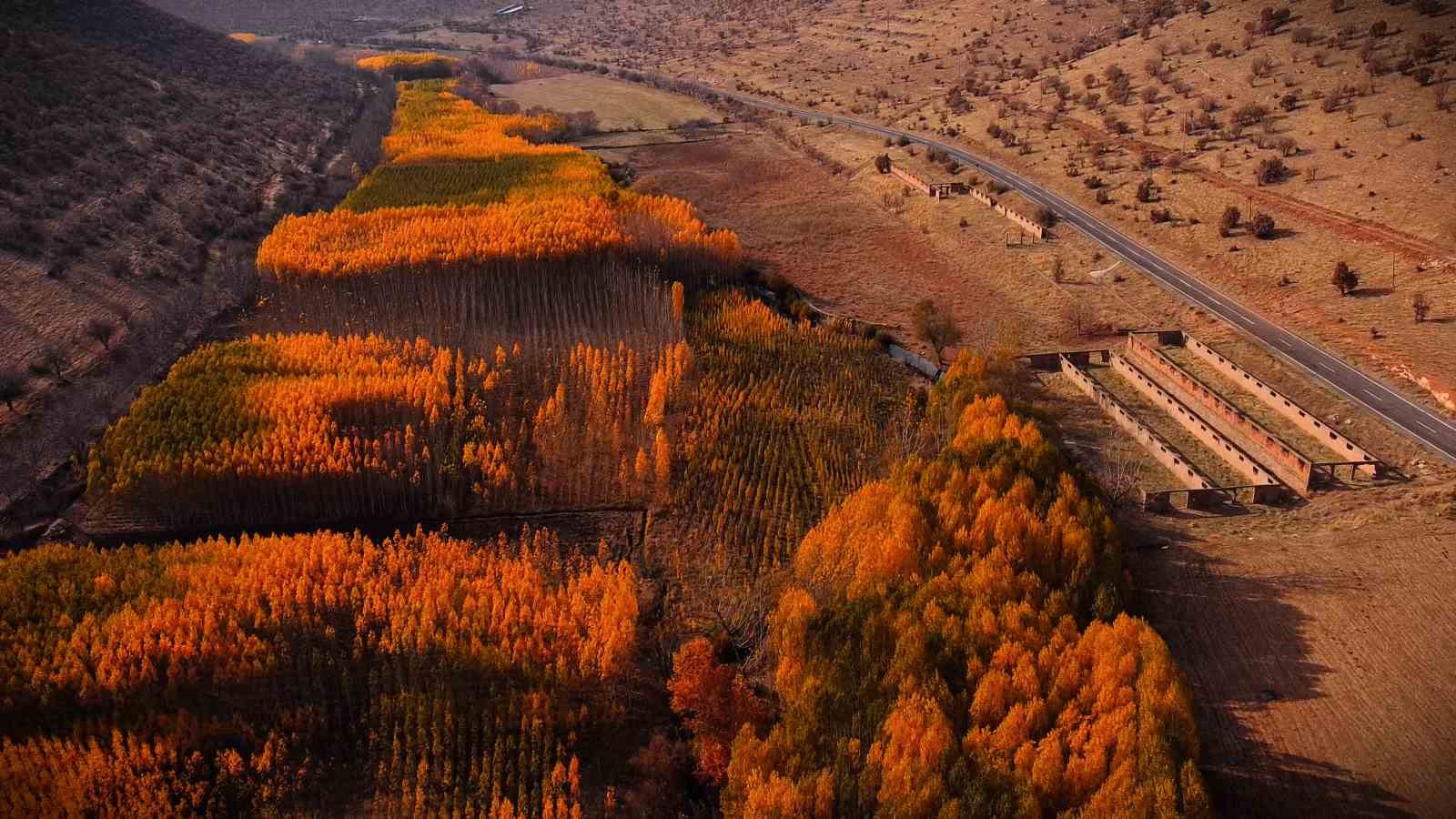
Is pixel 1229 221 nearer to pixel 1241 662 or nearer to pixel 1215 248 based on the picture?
pixel 1215 248

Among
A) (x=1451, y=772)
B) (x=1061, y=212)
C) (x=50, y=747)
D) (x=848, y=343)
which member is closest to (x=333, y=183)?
(x=848, y=343)

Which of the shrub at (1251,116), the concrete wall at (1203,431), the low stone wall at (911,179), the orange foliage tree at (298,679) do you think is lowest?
the orange foliage tree at (298,679)

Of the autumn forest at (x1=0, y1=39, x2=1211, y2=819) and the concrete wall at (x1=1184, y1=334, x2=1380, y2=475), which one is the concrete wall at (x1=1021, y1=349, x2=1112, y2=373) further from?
the autumn forest at (x1=0, y1=39, x2=1211, y2=819)

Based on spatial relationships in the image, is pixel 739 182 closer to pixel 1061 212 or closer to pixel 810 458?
pixel 1061 212

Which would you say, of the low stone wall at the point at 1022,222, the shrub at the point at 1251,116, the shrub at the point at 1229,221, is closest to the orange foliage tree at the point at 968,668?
the shrub at the point at 1229,221

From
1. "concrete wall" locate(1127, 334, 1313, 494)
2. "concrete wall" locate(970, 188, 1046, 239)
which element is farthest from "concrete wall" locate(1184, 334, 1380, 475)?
"concrete wall" locate(970, 188, 1046, 239)

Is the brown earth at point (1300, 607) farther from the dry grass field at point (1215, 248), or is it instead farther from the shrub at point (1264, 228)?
the shrub at point (1264, 228)

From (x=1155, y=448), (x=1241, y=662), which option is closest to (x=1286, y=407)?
(x=1155, y=448)
